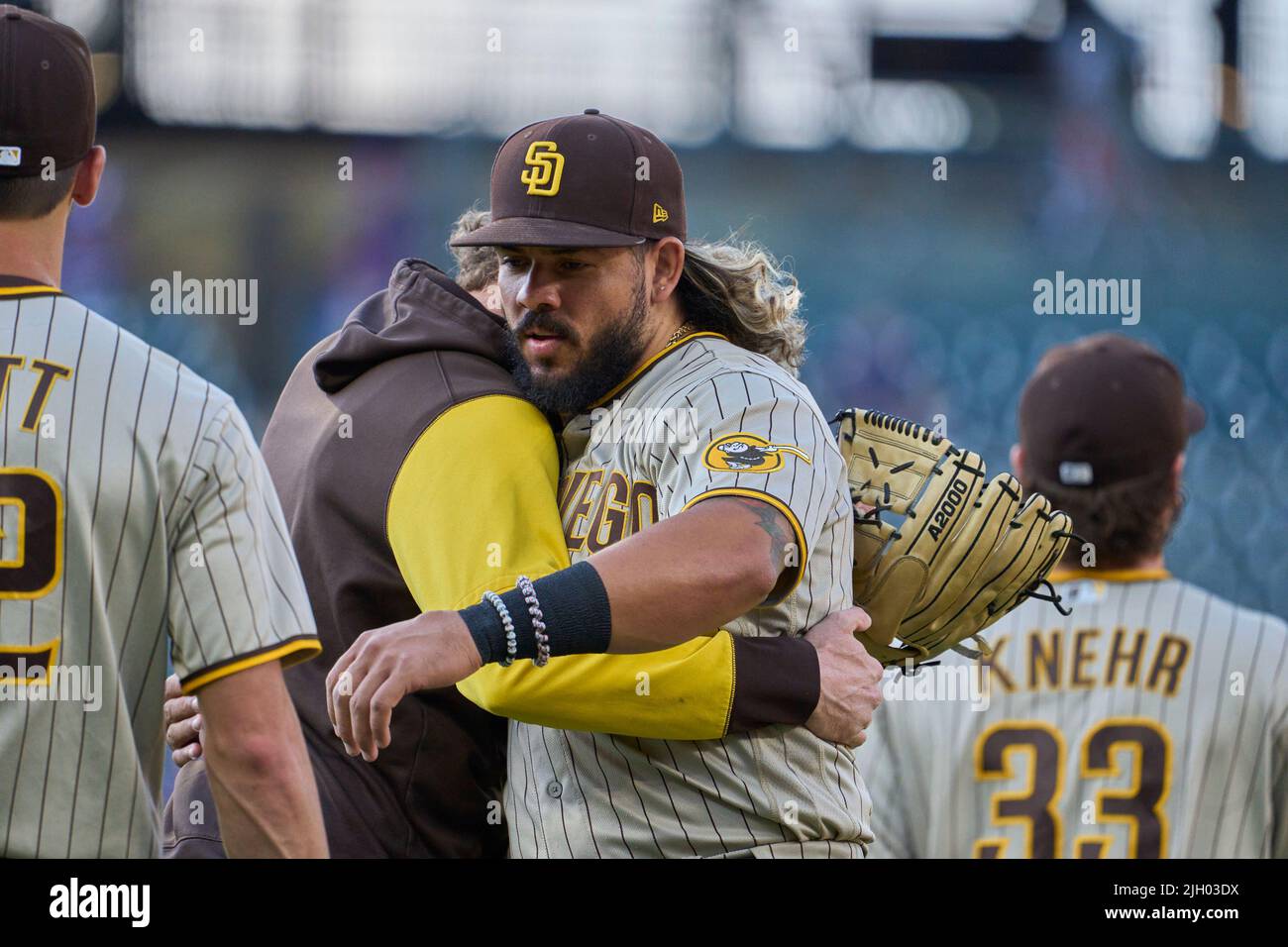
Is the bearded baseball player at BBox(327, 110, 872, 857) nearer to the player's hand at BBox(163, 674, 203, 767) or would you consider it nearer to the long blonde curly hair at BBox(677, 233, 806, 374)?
the long blonde curly hair at BBox(677, 233, 806, 374)

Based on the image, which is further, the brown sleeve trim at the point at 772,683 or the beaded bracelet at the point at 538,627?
the brown sleeve trim at the point at 772,683

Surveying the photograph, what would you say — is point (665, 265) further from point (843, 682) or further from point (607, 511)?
point (843, 682)

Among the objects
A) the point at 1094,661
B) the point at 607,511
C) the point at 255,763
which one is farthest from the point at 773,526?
the point at 1094,661

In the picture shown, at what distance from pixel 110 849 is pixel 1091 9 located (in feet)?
22.8

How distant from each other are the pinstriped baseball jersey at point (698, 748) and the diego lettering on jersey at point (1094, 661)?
2.67 feet

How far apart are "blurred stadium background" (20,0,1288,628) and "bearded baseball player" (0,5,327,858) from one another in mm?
5044

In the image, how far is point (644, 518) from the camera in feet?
6.66

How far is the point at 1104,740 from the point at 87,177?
6.36 ft

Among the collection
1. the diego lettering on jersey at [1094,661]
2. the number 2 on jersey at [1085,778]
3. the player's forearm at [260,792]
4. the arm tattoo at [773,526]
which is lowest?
the number 2 on jersey at [1085,778]

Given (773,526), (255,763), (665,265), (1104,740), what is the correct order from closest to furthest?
1. (255,763)
2. (773,526)
3. (665,265)
4. (1104,740)

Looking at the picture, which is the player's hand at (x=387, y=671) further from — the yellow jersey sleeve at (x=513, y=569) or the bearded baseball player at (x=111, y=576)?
the yellow jersey sleeve at (x=513, y=569)

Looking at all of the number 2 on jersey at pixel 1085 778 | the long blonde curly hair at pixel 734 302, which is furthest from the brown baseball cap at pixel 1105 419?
the long blonde curly hair at pixel 734 302

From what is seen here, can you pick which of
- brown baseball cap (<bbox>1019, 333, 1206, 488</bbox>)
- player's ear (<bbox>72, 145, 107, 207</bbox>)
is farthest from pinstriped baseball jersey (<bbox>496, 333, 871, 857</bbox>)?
brown baseball cap (<bbox>1019, 333, 1206, 488</bbox>)

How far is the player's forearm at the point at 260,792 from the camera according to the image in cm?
158
